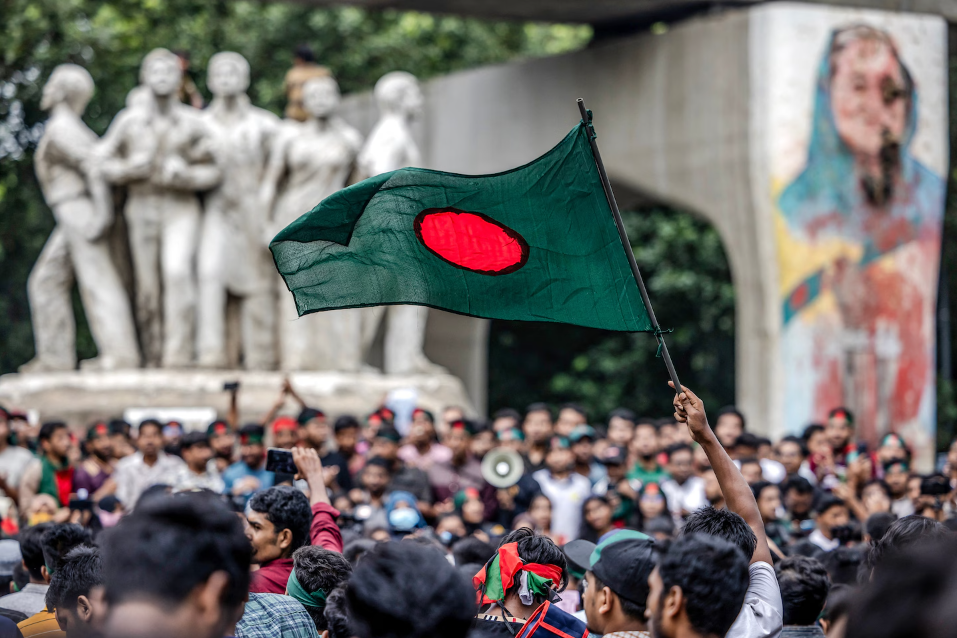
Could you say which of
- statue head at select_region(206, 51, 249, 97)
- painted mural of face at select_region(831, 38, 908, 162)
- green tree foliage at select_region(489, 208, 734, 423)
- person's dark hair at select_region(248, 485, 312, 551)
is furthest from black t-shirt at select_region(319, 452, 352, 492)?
green tree foliage at select_region(489, 208, 734, 423)

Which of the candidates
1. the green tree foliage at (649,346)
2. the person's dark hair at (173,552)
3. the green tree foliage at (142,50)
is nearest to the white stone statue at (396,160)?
the green tree foliage at (142,50)

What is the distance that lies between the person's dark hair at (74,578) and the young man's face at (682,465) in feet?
17.6

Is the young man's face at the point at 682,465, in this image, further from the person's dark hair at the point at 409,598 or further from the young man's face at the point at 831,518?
the person's dark hair at the point at 409,598

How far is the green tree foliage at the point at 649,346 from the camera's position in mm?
21109

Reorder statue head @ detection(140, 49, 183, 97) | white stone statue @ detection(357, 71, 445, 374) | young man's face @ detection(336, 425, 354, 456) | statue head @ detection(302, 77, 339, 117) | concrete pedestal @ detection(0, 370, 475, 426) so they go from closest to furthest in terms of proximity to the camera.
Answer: young man's face @ detection(336, 425, 354, 456), concrete pedestal @ detection(0, 370, 475, 426), statue head @ detection(140, 49, 183, 97), statue head @ detection(302, 77, 339, 117), white stone statue @ detection(357, 71, 445, 374)

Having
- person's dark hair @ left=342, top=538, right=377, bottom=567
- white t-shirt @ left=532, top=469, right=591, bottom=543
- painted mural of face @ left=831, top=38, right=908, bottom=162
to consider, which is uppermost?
painted mural of face @ left=831, top=38, right=908, bottom=162

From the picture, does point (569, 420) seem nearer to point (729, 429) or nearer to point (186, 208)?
point (729, 429)

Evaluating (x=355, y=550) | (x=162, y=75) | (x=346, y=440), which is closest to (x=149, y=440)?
(x=346, y=440)

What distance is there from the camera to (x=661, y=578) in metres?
2.65

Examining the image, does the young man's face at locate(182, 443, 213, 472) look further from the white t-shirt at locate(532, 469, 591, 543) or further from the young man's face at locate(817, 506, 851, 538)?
the young man's face at locate(817, 506, 851, 538)

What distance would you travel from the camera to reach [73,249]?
41.9ft

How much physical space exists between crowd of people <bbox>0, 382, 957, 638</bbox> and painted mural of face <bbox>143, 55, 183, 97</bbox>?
150 inches

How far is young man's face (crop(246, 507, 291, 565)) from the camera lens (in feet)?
13.8

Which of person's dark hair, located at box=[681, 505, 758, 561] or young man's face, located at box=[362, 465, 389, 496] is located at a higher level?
person's dark hair, located at box=[681, 505, 758, 561]
